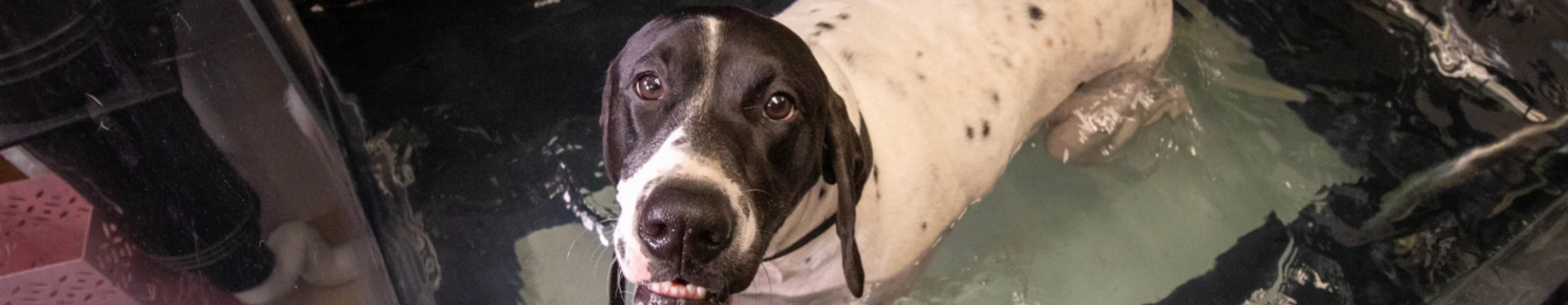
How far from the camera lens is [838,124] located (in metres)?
1.69

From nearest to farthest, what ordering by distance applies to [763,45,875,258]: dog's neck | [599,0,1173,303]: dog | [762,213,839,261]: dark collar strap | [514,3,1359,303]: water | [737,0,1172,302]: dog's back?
[599,0,1173,303]: dog < [763,45,875,258]: dog's neck < [762,213,839,261]: dark collar strap < [737,0,1172,302]: dog's back < [514,3,1359,303]: water

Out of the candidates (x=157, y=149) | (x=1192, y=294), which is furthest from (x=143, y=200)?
(x=1192, y=294)

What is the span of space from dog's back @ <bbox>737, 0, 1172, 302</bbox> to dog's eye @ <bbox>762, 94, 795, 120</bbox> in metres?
0.34

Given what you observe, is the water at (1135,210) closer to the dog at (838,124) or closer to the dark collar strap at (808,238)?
the dog at (838,124)

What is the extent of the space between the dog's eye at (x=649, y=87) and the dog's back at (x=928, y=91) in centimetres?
50

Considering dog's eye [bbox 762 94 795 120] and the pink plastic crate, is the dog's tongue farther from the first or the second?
the pink plastic crate

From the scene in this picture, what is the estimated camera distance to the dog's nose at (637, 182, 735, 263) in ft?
4.41

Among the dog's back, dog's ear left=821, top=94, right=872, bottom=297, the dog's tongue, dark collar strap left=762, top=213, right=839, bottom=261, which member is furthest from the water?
the dog's tongue

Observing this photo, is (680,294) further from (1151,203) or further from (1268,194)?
(1268,194)

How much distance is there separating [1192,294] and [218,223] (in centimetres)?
294

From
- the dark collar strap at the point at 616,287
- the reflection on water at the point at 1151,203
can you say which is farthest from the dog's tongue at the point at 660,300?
the reflection on water at the point at 1151,203

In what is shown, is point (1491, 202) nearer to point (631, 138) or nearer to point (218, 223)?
point (631, 138)

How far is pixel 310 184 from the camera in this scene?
2.51m

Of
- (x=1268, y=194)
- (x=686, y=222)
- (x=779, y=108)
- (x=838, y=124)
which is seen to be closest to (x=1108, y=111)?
(x=1268, y=194)
